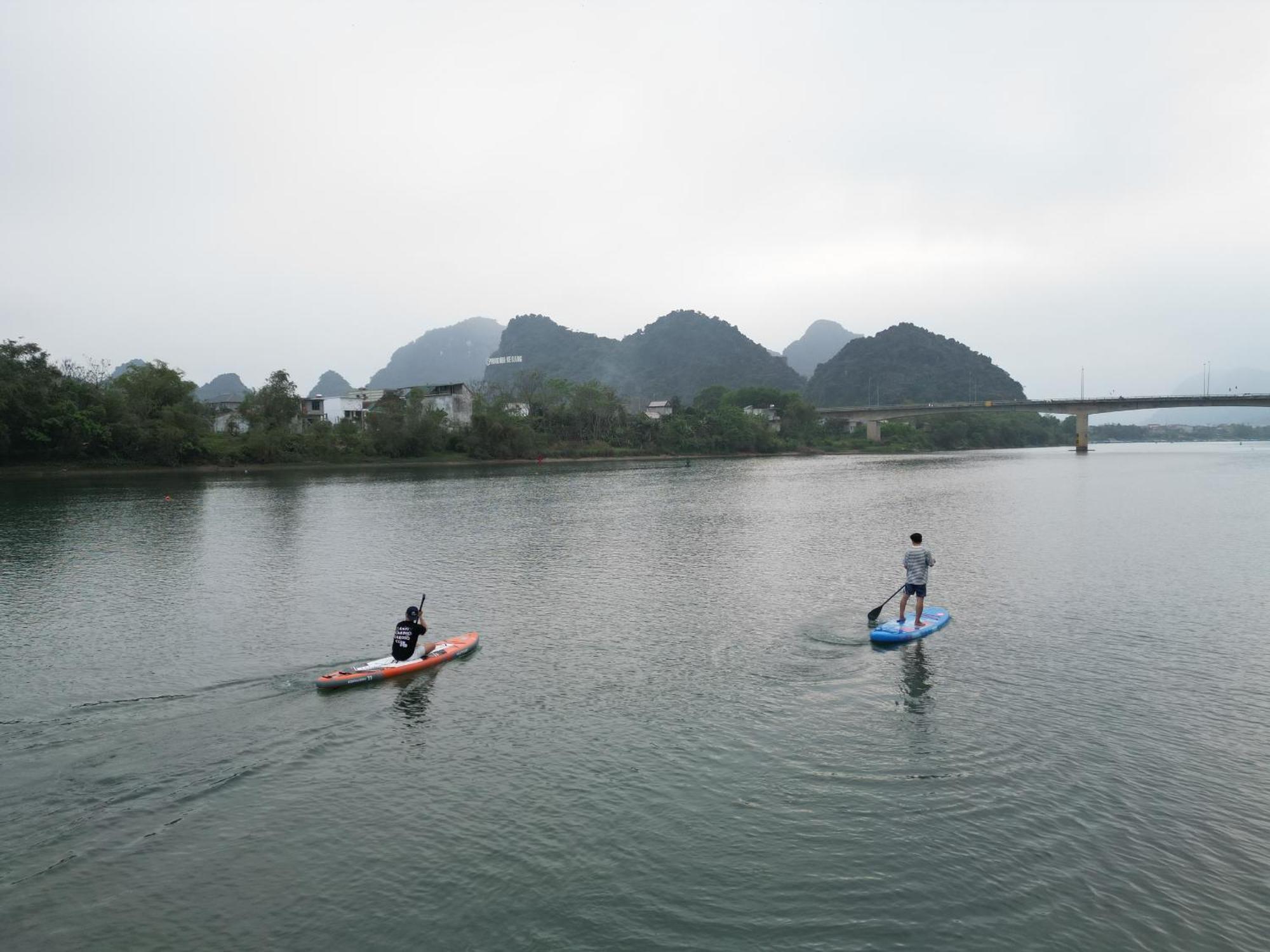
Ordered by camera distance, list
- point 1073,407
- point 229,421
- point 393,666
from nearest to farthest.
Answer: point 393,666 → point 229,421 → point 1073,407

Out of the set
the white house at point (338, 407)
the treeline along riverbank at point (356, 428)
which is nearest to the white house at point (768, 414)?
the treeline along riverbank at point (356, 428)

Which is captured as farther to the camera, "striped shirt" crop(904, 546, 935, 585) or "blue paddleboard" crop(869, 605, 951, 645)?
"striped shirt" crop(904, 546, 935, 585)

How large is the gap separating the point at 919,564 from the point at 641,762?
9.00m

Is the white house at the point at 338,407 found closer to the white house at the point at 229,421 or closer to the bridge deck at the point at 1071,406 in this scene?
the white house at the point at 229,421

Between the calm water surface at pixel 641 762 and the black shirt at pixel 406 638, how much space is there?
0.56 m

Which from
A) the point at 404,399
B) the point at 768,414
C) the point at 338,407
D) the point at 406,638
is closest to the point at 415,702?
the point at 406,638

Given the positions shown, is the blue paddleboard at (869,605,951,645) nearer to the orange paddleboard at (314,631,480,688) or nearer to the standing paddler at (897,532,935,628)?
the standing paddler at (897,532,935,628)

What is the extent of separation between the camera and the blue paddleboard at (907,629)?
15.7 m

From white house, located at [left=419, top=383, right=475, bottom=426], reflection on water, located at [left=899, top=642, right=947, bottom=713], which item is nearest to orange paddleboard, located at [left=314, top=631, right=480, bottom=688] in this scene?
reflection on water, located at [left=899, top=642, right=947, bottom=713]

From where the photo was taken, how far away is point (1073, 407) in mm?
117812

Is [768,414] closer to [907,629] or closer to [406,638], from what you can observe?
[907,629]

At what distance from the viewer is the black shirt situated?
565 inches

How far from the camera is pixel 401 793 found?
9.65 m

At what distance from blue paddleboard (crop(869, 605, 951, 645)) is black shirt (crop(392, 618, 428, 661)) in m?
9.40
